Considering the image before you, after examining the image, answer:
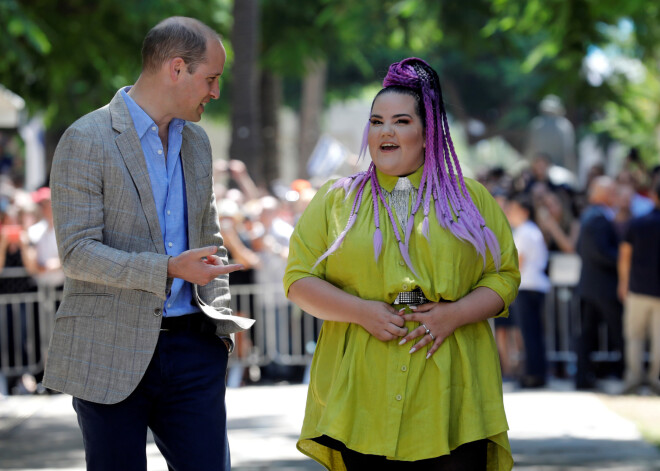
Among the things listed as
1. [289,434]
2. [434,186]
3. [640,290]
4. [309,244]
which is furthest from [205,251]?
[640,290]

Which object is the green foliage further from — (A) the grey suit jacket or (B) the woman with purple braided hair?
(B) the woman with purple braided hair

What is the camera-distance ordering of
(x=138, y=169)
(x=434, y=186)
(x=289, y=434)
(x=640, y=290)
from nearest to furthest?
(x=138, y=169)
(x=434, y=186)
(x=289, y=434)
(x=640, y=290)

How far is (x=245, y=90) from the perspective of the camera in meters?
17.0

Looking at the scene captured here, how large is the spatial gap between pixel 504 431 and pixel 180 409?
3.77ft

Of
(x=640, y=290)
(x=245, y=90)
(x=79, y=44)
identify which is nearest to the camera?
(x=640, y=290)

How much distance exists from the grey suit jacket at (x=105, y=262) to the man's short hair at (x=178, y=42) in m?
0.25

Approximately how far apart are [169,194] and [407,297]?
92cm

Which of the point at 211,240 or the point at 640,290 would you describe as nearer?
the point at 211,240

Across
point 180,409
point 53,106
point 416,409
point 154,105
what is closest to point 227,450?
point 180,409

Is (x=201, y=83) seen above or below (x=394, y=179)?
above

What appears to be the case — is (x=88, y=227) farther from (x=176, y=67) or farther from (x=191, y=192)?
(x=176, y=67)

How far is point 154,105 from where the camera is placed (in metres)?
3.96

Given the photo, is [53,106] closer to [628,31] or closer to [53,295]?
[53,295]

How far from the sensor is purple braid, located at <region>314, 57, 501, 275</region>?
3.96 meters
